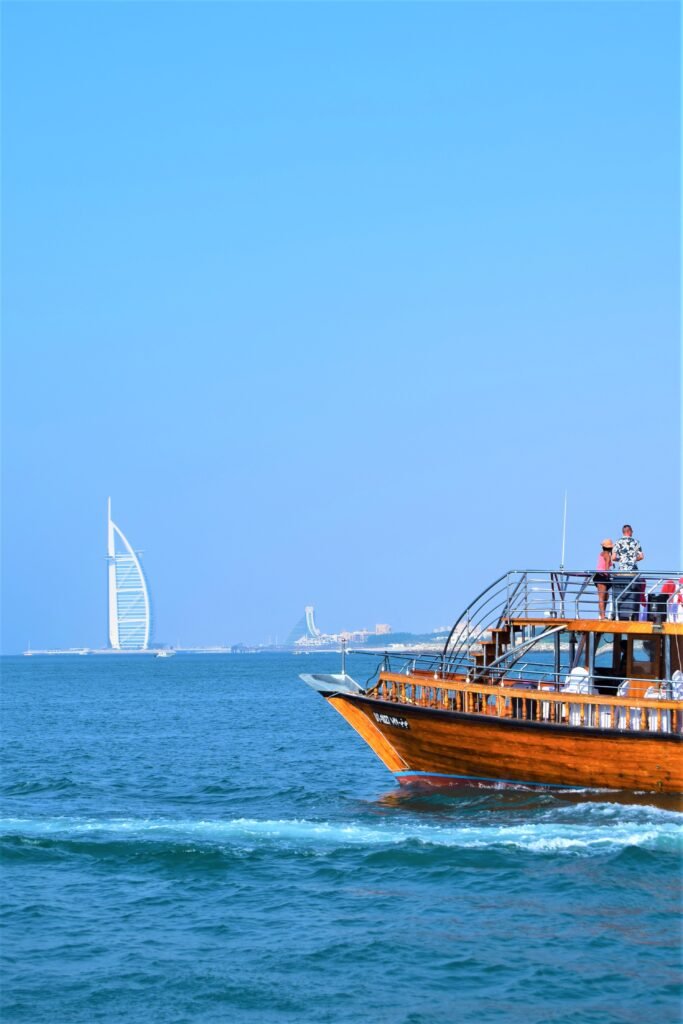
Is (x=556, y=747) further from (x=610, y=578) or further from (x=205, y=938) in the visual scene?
(x=205, y=938)

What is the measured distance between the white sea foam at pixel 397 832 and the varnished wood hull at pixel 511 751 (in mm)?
756

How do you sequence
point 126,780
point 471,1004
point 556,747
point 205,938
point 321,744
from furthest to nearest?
point 321,744, point 126,780, point 556,747, point 205,938, point 471,1004

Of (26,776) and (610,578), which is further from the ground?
(610,578)

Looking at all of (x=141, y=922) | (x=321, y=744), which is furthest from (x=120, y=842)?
(x=321, y=744)

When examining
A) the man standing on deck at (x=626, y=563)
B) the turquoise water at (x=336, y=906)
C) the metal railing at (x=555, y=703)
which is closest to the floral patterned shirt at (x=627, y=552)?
the man standing on deck at (x=626, y=563)

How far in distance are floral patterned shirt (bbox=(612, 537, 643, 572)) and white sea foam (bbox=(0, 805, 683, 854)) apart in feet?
16.6

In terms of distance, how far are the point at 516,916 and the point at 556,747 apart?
706 cm

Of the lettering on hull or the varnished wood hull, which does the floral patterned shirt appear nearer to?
the varnished wood hull

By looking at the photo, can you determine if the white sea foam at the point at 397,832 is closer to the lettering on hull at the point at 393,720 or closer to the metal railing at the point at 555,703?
the metal railing at the point at 555,703

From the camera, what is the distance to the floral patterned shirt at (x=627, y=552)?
1014 inches

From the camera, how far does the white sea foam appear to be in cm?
2084

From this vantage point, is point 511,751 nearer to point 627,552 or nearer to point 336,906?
point 627,552

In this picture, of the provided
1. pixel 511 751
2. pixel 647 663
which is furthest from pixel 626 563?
pixel 511 751

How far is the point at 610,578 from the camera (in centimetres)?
2598
